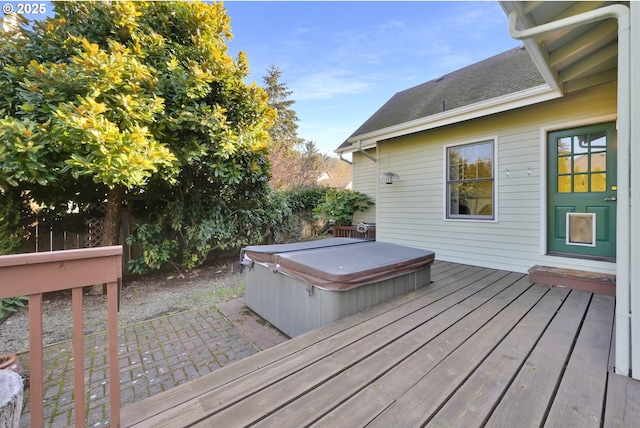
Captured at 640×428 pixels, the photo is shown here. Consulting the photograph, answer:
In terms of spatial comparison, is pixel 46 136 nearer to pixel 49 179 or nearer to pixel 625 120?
pixel 49 179

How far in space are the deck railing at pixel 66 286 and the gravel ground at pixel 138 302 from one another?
7.61ft

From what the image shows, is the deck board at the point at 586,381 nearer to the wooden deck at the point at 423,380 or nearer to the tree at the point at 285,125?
the wooden deck at the point at 423,380

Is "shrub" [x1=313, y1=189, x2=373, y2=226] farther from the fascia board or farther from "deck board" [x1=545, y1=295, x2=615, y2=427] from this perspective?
"deck board" [x1=545, y1=295, x2=615, y2=427]

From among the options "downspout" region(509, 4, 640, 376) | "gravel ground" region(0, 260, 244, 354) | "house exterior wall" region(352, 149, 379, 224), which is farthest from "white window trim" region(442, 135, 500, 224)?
"gravel ground" region(0, 260, 244, 354)

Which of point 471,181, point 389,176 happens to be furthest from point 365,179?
point 471,181

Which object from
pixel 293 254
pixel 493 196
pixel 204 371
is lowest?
pixel 204 371

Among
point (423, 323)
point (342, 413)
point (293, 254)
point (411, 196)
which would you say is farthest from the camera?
point (411, 196)

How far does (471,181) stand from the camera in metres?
4.50

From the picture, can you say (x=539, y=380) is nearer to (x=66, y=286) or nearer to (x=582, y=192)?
(x=66, y=286)

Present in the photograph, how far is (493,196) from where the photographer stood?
4.22 m

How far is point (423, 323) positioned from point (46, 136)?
4.23 m

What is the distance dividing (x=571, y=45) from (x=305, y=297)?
11.7ft

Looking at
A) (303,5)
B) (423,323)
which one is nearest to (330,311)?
(423,323)

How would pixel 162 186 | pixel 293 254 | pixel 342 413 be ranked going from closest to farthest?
1. pixel 342 413
2. pixel 293 254
3. pixel 162 186
